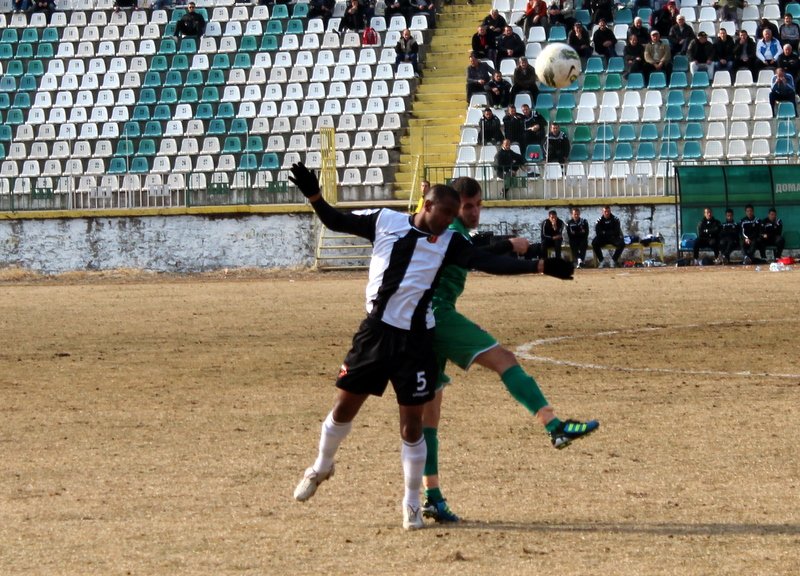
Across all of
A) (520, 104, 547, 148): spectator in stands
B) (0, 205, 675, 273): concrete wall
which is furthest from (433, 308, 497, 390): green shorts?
(520, 104, 547, 148): spectator in stands

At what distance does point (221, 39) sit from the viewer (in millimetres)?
38719

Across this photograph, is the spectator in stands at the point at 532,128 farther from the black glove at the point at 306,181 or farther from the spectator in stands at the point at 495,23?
the black glove at the point at 306,181

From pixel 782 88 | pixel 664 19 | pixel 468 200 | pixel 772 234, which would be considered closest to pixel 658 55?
pixel 664 19

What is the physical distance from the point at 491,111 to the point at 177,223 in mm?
7753

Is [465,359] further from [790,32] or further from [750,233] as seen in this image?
[790,32]

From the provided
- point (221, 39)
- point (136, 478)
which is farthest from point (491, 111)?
point (136, 478)

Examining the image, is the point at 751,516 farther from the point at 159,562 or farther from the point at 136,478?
the point at 136,478

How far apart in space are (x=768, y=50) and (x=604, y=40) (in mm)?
3976

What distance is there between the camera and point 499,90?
3353cm

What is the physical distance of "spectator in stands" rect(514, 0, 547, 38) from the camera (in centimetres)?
3525

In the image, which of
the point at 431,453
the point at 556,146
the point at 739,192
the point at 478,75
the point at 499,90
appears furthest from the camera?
the point at 478,75

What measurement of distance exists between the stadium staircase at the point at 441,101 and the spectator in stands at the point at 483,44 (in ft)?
4.31

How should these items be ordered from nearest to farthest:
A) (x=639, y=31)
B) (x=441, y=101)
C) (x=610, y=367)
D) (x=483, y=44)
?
(x=610, y=367)
(x=639, y=31)
(x=483, y=44)
(x=441, y=101)

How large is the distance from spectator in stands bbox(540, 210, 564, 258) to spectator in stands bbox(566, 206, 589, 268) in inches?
8.2
